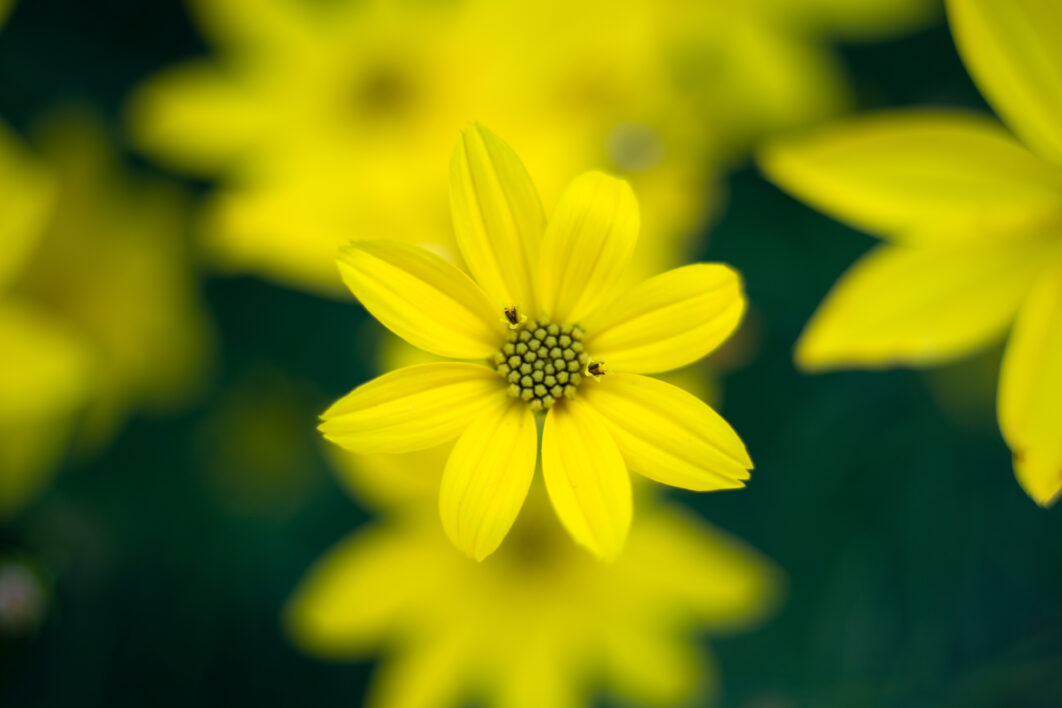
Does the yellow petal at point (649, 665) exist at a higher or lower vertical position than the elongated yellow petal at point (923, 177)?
lower

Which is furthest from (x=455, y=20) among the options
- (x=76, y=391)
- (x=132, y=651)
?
(x=132, y=651)

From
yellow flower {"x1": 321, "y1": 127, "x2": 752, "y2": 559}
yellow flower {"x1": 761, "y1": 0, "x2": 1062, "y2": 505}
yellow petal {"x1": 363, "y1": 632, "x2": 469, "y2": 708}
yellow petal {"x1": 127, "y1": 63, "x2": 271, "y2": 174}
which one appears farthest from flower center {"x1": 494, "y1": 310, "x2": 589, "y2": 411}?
yellow petal {"x1": 127, "y1": 63, "x2": 271, "y2": 174}

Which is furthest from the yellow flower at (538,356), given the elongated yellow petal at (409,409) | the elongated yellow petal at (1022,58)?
the elongated yellow petal at (1022,58)

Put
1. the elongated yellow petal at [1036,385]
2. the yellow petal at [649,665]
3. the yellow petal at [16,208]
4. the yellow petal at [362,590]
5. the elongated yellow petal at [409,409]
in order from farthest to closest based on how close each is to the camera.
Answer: the yellow petal at [649,665]
the yellow petal at [362,590]
the yellow petal at [16,208]
the elongated yellow petal at [1036,385]
the elongated yellow petal at [409,409]

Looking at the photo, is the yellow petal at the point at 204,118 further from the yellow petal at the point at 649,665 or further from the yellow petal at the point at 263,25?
the yellow petal at the point at 649,665

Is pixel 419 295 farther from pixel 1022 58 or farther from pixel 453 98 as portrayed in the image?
pixel 453 98

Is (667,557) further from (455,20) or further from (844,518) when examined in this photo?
(455,20)
